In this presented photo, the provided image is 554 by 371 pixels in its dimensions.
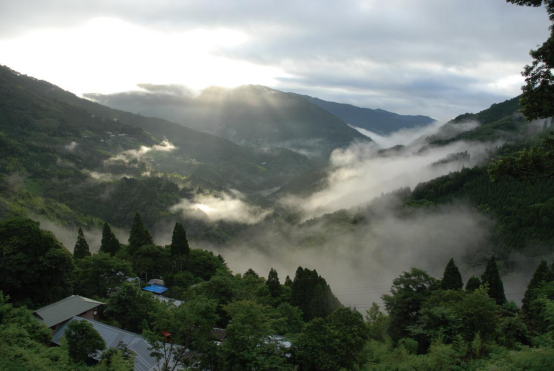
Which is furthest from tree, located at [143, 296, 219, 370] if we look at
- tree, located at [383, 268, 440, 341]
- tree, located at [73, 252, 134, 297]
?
tree, located at [73, 252, 134, 297]

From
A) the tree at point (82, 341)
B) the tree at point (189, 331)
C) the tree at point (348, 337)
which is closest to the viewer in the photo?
the tree at point (189, 331)

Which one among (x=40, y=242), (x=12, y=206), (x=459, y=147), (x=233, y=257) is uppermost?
(x=459, y=147)

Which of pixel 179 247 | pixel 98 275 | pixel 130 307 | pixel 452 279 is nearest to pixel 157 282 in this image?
pixel 179 247

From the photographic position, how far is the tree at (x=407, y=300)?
29359mm

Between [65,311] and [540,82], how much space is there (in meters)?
33.3

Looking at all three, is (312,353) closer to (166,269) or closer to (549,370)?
(549,370)

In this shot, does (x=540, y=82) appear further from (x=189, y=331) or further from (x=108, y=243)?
(x=108, y=243)

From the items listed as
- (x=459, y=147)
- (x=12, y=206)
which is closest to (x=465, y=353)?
(x=12, y=206)

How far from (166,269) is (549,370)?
44.2m

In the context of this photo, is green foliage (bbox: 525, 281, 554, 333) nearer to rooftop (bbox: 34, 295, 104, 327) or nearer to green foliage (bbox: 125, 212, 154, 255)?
rooftop (bbox: 34, 295, 104, 327)

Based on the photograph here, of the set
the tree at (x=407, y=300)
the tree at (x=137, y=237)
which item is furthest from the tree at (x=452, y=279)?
the tree at (x=137, y=237)

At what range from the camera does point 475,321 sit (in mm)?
21812

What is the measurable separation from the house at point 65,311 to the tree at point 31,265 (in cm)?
393

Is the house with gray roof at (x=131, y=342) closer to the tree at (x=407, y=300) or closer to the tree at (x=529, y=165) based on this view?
the tree at (x=407, y=300)
